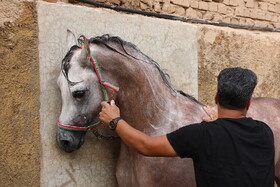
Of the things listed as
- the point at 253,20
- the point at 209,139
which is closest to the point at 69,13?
the point at 209,139

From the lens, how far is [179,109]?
124 inches

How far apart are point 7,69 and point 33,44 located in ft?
0.96

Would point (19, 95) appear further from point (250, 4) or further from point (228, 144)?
point (250, 4)

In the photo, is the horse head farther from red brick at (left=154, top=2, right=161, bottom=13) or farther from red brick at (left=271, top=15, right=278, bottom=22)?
red brick at (left=271, top=15, right=278, bottom=22)

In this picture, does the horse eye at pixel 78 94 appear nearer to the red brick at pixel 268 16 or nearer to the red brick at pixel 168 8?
the red brick at pixel 168 8

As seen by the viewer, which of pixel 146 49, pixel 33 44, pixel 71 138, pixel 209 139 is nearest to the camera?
pixel 209 139

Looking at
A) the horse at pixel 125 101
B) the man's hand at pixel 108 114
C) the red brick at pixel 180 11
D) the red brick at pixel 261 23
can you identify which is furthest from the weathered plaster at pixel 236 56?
the man's hand at pixel 108 114

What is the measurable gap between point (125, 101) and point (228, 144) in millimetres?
1105

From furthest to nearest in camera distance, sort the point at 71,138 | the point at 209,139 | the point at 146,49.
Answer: the point at 146,49
the point at 71,138
the point at 209,139

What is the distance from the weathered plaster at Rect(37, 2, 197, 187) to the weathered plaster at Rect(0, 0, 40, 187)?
6 centimetres

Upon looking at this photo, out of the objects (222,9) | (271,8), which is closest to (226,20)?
(222,9)

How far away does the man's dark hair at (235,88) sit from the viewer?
207cm

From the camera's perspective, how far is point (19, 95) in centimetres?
292

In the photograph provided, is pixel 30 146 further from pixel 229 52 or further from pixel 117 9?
pixel 229 52
